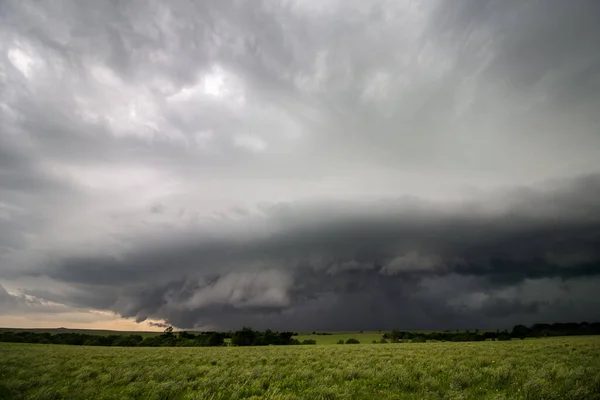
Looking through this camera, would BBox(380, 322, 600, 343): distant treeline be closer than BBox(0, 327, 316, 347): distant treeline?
No

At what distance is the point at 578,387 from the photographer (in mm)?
14383

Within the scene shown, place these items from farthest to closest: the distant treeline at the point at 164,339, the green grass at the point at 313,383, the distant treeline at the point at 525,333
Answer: the distant treeline at the point at 525,333, the distant treeline at the point at 164,339, the green grass at the point at 313,383

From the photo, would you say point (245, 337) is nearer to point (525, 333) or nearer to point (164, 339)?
point (164, 339)

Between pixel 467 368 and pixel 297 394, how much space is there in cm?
1264

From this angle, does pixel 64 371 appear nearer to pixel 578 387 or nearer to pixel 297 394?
pixel 297 394

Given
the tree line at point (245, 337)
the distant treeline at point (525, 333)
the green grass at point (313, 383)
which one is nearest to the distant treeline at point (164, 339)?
the tree line at point (245, 337)

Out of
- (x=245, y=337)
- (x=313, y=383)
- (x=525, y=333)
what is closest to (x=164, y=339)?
(x=245, y=337)

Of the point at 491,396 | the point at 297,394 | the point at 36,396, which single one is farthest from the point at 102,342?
the point at 491,396

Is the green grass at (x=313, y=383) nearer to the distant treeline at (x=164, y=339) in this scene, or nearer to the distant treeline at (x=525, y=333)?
the distant treeline at (x=164, y=339)

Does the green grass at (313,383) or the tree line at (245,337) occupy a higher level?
the green grass at (313,383)

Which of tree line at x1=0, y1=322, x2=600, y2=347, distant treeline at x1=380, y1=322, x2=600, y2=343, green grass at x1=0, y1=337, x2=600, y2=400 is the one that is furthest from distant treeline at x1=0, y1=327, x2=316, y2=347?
green grass at x1=0, y1=337, x2=600, y2=400

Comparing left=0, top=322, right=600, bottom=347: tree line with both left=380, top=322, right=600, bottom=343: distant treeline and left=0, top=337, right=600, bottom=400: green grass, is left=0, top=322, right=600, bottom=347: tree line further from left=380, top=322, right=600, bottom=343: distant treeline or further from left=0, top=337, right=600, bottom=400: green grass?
left=0, top=337, right=600, bottom=400: green grass

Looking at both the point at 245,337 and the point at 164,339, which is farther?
the point at 245,337

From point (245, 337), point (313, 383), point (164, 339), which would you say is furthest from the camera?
point (245, 337)
